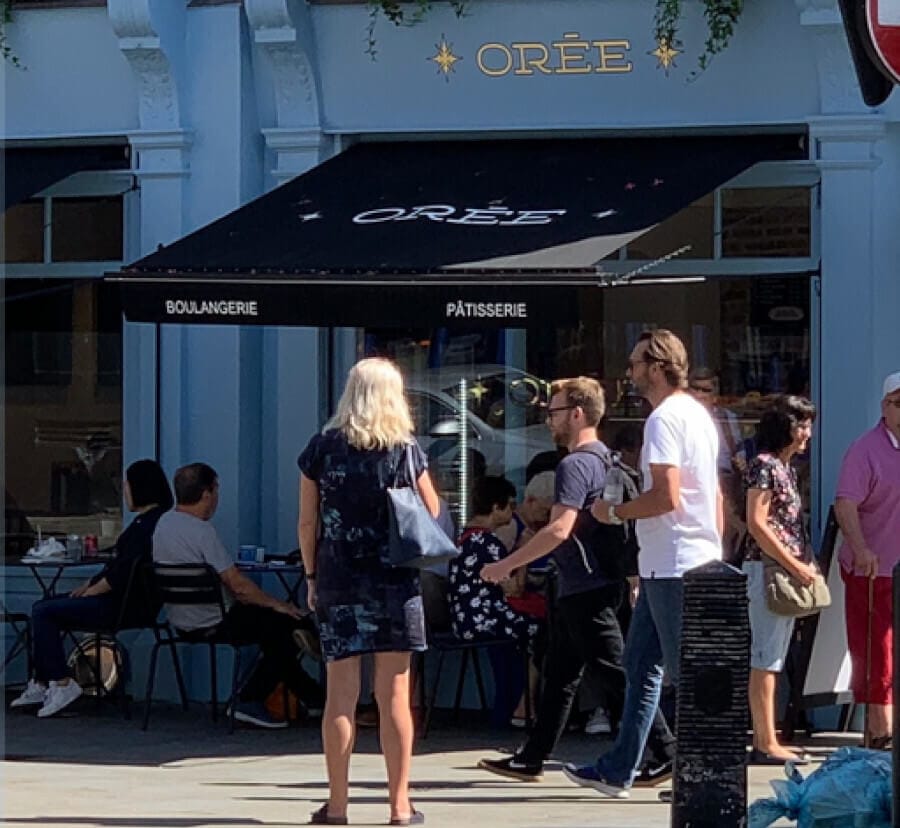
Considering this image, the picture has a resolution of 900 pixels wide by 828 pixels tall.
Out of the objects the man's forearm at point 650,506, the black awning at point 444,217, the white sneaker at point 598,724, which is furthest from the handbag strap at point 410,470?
the white sneaker at point 598,724

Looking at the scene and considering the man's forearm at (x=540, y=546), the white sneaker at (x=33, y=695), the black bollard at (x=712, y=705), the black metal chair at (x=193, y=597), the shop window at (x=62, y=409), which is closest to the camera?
the black bollard at (x=712, y=705)

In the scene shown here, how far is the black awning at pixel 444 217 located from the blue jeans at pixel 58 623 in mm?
1871

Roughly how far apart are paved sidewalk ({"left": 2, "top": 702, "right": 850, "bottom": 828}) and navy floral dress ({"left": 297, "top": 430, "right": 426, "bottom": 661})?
0.77 metres

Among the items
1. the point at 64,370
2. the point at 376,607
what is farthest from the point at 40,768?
the point at 64,370

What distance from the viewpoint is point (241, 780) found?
953 cm

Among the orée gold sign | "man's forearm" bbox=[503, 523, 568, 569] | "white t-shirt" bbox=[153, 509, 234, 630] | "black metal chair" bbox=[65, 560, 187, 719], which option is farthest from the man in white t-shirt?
"black metal chair" bbox=[65, 560, 187, 719]

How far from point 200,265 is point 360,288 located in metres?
0.92

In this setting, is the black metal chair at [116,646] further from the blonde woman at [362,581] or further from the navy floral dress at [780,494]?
the navy floral dress at [780,494]

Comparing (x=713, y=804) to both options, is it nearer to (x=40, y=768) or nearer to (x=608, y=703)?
(x=608, y=703)

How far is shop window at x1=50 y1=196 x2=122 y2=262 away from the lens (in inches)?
496

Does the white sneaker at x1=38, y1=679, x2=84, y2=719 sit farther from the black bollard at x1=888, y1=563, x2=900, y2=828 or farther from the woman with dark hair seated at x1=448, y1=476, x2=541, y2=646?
the black bollard at x1=888, y1=563, x2=900, y2=828

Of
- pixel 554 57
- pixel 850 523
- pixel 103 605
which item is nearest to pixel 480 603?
pixel 850 523

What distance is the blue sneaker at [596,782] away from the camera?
8742 millimetres

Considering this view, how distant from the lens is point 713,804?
271 inches
